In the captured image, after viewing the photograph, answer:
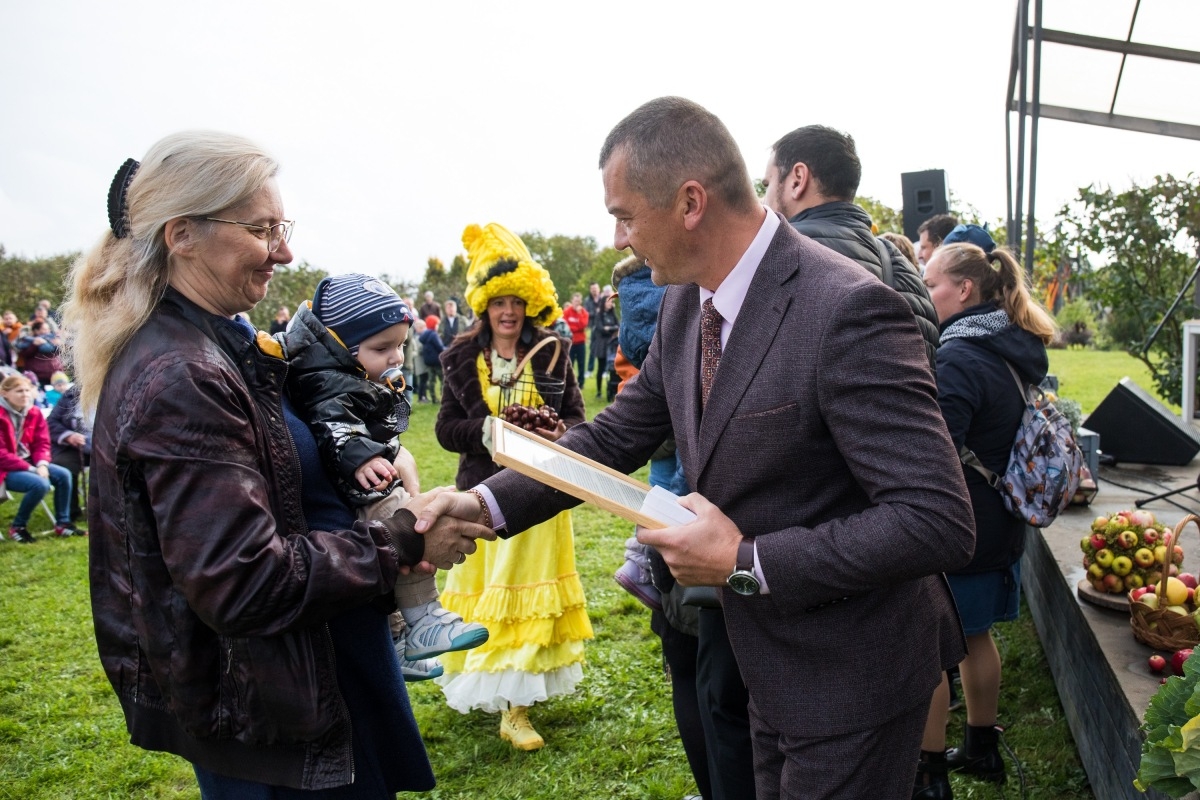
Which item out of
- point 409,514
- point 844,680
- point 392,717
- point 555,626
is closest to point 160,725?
point 392,717

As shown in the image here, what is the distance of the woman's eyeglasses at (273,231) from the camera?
1.92 m

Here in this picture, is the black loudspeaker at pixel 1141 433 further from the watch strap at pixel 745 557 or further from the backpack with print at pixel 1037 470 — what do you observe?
the watch strap at pixel 745 557

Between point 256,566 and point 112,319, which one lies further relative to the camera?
point 112,319

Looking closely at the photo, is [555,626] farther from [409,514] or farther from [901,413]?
[901,413]

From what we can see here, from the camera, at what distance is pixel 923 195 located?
7895 mm

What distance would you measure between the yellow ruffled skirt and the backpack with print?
6.53 feet

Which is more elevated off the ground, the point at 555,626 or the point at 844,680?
the point at 844,680

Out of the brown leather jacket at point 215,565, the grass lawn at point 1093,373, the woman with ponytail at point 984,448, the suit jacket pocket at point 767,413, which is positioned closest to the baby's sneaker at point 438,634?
the brown leather jacket at point 215,565

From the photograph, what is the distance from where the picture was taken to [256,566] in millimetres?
1695

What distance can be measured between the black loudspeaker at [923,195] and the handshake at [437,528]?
669cm

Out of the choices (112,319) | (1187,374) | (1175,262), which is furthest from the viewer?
(1175,262)

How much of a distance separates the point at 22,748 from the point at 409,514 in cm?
381

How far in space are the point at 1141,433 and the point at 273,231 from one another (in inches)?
282

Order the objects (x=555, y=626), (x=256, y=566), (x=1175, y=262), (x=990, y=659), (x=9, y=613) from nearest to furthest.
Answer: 1. (x=256, y=566)
2. (x=990, y=659)
3. (x=555, y=626)
4. (x=9, y=613)
5. (x=1175, y=262)
